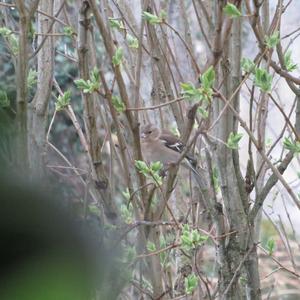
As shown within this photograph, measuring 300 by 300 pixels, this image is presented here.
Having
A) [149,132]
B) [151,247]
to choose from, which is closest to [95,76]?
[151,247]

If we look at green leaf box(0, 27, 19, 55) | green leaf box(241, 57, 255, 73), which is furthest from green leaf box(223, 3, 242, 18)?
green leaf box(0, 27, 19, 55)

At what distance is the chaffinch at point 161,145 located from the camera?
2.59m

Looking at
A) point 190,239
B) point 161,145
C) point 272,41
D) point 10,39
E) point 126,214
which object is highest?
point 10,39

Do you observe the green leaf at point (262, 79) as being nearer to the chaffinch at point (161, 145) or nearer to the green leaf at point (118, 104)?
the green leaf at point (118, 104)

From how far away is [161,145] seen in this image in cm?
297

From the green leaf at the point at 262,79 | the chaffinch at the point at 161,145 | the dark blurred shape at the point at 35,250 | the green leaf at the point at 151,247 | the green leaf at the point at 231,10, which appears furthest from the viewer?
the chaffinch at the point at 161,145

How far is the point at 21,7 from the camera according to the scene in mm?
1542

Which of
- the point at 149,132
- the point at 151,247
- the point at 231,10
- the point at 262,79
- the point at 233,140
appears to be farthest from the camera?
the point at 149,132

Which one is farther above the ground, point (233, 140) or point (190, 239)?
point (233, 140)

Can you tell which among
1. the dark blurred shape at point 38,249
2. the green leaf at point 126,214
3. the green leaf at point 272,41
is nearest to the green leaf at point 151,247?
the green leaf at point 126,214

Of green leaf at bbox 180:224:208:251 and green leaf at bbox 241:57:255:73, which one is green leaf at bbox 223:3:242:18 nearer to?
green leaf at bbox 241:57:255:73

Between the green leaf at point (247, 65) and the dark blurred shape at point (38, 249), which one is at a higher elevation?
the green leaf at point (247, 65)

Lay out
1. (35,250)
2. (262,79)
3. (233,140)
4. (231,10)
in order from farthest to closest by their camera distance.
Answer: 1. (233,140)
2. (262,79)
3. (231,10)
4. (35,250)

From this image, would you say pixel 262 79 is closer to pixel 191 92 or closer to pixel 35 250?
pixel 191 92
